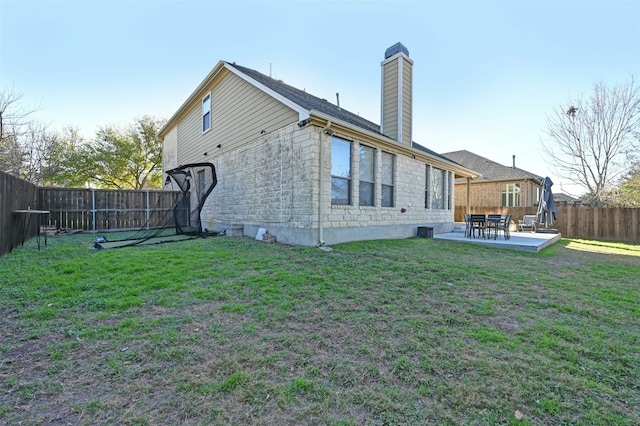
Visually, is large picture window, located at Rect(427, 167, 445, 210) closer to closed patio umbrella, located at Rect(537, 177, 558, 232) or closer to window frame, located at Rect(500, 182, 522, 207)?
closed patio umbrella, located at Rect(537, 177, 558, 232)

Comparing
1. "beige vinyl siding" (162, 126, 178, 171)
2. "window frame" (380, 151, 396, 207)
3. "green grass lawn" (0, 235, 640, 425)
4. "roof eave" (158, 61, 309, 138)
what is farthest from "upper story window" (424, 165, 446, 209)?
"beige vinyl siding" (162, 126, 178, 171)

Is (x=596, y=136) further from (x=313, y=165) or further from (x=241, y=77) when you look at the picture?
(x=241, y=77)

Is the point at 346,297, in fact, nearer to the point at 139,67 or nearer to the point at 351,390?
the point at 351,390

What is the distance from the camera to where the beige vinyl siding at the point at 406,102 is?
938 centimetres

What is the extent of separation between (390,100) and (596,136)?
43.3ft

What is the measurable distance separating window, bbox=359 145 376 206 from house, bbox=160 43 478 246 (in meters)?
0.03

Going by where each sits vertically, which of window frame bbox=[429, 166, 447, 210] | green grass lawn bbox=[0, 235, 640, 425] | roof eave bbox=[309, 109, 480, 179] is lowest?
green grass lawn bbox=[0, 235, 640, 425]

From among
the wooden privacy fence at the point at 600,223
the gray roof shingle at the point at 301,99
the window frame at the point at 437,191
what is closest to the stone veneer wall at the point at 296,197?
the window frame at the point at 437,191

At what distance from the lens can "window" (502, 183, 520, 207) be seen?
2188cm

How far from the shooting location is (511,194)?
22094 millimetres

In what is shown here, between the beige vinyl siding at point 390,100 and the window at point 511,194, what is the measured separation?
1731cm

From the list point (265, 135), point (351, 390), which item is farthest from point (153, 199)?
point (351, 390)

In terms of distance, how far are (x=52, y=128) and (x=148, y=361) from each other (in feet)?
74.7

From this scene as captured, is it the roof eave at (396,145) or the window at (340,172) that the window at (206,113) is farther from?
the roof eave at (396,145)
